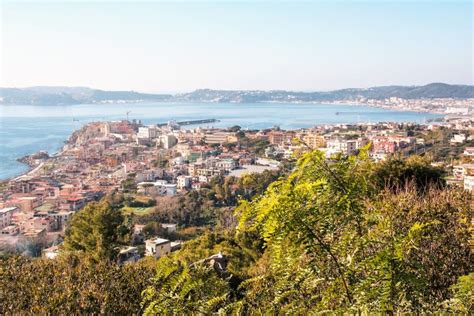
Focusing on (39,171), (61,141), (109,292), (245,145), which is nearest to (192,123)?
(61,141)

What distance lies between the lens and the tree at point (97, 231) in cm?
835

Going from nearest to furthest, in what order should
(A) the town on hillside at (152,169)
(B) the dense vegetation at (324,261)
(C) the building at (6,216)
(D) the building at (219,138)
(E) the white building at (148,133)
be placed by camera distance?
(B) the dense vegetation at (324,261)
(A) the town on hillside at (152,169)
(C) the building at (6,216)
(D) the building at (219,138)
(E) the white building at (148,133)

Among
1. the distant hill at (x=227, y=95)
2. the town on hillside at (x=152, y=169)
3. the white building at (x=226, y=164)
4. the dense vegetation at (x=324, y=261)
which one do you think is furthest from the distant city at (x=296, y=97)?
the dense vegetation at (x=324, y=261)

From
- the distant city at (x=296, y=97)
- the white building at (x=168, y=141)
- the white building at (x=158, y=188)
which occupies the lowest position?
the white building at (x=158, y=188)

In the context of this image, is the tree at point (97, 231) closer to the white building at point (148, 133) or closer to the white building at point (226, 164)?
the white building at point (226, 164)

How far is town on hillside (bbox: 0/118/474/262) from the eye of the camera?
1723cm

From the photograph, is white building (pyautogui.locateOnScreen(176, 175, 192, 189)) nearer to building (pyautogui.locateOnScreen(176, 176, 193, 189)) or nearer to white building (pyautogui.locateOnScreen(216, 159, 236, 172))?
building (pyautogui.locateOnScreen(176, 176, 193, 189))

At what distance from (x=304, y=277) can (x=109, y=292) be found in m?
Answer: 1.99

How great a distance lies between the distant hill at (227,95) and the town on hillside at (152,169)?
4588 cm

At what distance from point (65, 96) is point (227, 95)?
43637 mm

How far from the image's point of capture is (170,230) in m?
17.8

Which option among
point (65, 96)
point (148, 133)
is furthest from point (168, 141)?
point (65, 96)

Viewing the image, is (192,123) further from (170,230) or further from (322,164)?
(322,164)

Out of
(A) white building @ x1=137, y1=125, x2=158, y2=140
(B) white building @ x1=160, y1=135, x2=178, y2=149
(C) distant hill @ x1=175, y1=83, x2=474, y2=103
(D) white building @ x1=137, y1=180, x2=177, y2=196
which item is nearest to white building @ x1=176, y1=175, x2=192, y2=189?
(D) white building @ x1=137, y1=180, x2=177, y2=196
